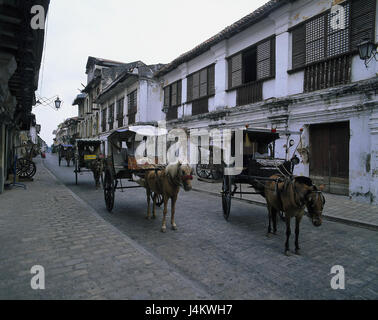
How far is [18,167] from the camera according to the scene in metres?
12.5

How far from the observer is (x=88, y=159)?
12.1 metres

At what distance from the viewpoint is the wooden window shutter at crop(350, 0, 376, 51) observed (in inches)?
289

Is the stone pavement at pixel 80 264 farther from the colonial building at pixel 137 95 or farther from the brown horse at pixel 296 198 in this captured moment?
the colonial building at pixel 137 95

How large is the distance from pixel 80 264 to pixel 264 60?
10837 millimetres

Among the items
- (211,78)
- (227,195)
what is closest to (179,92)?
(211,78)

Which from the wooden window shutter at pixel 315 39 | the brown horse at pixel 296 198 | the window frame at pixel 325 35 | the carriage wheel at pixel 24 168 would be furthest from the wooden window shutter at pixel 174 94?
the brown horse at pixel 296 198

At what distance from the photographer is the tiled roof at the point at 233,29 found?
10009 millimetres

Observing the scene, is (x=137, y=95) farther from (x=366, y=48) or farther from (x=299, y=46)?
(x=366, y=48)

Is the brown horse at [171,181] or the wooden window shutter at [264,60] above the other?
the wooden window shutter at [264,60]

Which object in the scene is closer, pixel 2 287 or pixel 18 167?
pixel 2 287

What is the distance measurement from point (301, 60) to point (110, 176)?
27.2 feet

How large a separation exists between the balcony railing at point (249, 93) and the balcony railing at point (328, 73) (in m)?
2.33
